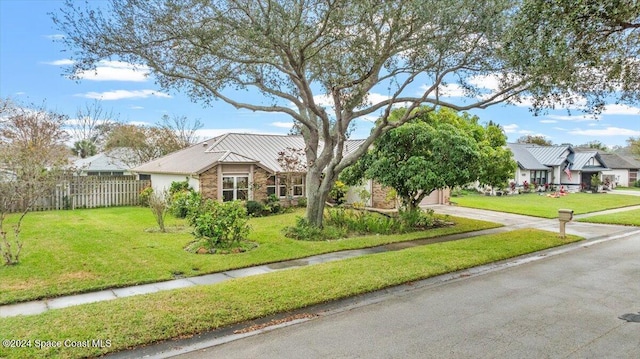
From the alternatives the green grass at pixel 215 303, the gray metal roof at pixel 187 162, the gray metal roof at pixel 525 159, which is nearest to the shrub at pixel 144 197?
the gray metal roof at pixel 187 162

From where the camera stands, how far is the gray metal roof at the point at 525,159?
40.0m

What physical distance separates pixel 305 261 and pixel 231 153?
11368 mm

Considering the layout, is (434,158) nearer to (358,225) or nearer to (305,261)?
(358,225)

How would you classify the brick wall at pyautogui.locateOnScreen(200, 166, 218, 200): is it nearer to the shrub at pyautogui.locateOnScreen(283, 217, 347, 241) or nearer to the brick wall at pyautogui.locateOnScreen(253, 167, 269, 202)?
the brick wall at pyautogui.locateOnScreen(253, 167, 269, 202)

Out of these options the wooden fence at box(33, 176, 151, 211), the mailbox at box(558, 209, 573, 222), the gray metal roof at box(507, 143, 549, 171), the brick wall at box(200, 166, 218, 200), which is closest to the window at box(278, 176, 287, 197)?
the brick wall at box(200, 166, 218, 200)

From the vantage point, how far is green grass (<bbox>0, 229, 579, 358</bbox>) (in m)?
5.44

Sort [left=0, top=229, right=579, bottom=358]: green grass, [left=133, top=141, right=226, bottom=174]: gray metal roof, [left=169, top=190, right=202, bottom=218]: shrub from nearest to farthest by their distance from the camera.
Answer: [left=0, top=229, right=579, bottom=358]: green grass
[left=169, top=190, right=202, bottom=218]: shrub
[left=133, top=141, right=226, bottom=174]: gray metal roof

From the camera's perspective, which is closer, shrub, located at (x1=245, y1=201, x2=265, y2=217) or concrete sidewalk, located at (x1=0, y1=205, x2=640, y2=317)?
concrete sidewalk, located at (x1=0, y1=205, x2=640, y2=317)

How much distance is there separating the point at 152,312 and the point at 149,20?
7689 millimetres

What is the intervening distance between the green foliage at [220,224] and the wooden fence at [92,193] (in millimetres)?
12055

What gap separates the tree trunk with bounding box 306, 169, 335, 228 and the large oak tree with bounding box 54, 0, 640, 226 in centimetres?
277

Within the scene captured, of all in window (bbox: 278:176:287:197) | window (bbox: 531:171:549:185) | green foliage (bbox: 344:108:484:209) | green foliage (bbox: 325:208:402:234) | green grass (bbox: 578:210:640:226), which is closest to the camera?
green foliage (bbox: 344:108:484:209)

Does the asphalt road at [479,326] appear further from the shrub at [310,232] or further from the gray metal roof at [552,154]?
the gray metal roof at [552,154]

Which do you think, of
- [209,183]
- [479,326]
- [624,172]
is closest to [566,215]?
[479,326]
